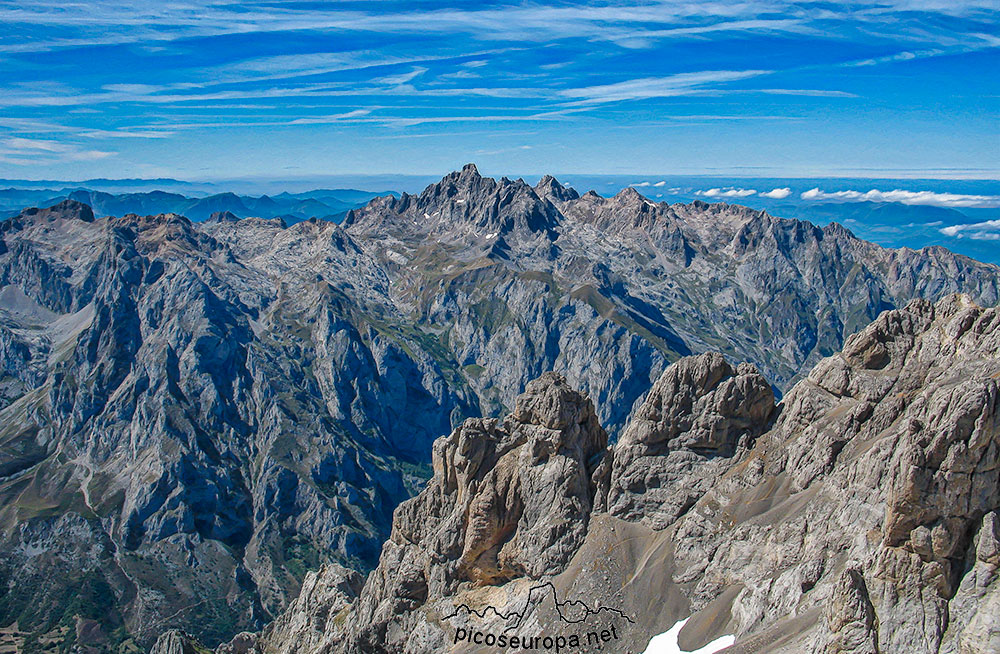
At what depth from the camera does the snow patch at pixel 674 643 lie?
67625 mm

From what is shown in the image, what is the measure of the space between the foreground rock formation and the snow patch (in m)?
1.02

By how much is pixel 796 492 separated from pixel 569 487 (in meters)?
28.4

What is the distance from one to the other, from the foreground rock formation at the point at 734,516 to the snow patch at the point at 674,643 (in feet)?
3.35

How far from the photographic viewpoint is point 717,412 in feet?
299

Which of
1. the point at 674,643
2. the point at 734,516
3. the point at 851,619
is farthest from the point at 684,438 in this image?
the point at 851,619

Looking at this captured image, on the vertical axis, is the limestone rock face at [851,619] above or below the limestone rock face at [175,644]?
above

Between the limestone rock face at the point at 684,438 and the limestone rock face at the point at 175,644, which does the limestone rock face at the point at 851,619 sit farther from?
the limestone rock face at the point at 175,644

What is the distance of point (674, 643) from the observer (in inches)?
2852

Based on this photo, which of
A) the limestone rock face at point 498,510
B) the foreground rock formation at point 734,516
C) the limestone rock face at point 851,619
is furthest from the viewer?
the limestone rock face at point 498,510

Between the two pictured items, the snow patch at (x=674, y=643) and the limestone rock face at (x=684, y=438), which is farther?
the limestone rock face at (x=684, y=438)

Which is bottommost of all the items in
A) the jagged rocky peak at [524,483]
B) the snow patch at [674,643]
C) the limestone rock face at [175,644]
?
the limestone rock face at [175,644]

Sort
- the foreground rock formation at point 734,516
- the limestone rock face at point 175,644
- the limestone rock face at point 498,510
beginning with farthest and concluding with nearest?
the limestone rock face at point 175,644, the limestone rock face at point 498,510, the foreground rock formation at point 734,516

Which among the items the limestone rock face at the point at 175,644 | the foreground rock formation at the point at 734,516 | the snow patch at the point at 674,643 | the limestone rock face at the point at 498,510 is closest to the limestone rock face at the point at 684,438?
the foreground rock formation at the point at 734,516

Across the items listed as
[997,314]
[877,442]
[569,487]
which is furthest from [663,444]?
[997,314]
